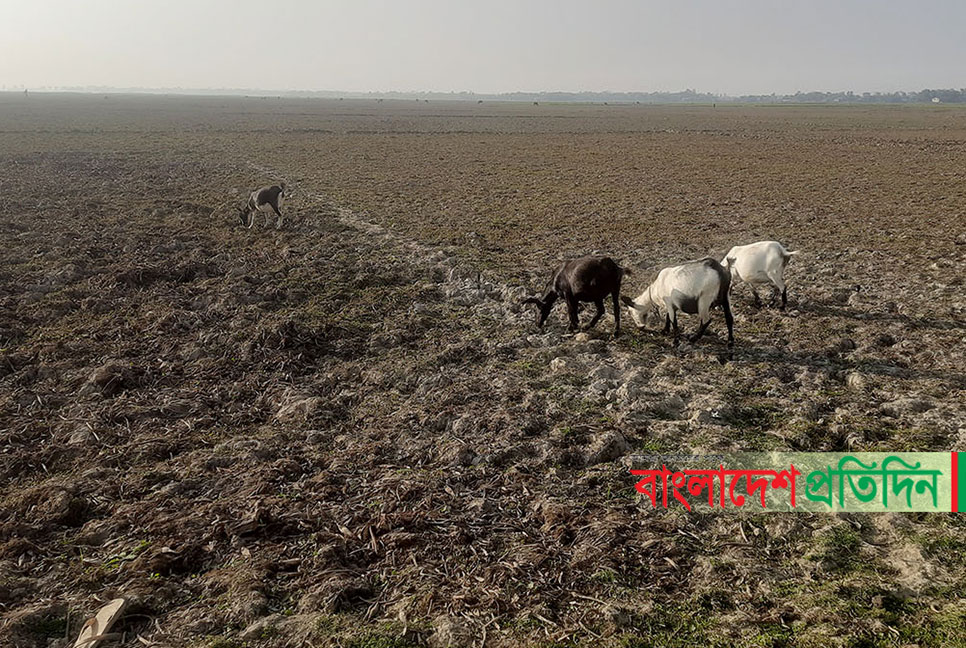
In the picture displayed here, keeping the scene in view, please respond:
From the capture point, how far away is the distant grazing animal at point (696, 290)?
8148 mm

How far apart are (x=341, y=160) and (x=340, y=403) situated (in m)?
28.3

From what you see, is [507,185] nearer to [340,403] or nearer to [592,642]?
[340,403]

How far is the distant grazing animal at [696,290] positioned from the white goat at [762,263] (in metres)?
1.47

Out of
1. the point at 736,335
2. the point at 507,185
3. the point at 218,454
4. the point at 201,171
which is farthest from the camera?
the point at 201,171

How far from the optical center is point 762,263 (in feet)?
32.1

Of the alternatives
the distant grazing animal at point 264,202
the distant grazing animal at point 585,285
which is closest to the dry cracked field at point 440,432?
the distant grazing animal at point 585,285

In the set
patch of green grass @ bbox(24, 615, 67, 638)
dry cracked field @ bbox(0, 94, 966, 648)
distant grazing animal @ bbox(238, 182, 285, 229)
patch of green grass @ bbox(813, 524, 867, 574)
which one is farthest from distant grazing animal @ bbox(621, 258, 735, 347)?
distant grazing animal @ bbox(238, 182, 285, 229)

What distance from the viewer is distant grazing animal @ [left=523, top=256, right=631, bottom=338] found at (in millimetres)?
8961

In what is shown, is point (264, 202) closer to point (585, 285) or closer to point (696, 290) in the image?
point (585, 285)

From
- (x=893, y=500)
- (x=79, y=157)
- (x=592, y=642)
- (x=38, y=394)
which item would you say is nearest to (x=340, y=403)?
(x=38, y=394)

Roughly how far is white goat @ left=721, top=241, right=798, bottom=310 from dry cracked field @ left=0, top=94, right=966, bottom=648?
0.67 metres

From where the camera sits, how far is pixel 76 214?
716 inches

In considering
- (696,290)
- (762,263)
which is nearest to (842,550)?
(696,290)

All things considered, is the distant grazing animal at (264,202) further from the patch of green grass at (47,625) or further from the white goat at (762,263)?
the patch of green grass at (47,625)
